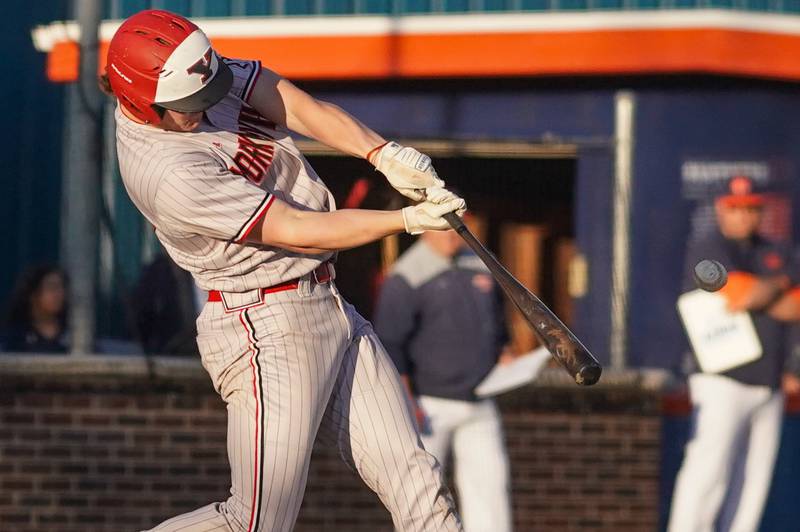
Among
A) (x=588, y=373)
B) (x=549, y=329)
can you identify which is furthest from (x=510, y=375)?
(x=588, y=373)

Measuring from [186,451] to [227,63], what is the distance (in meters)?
3.33

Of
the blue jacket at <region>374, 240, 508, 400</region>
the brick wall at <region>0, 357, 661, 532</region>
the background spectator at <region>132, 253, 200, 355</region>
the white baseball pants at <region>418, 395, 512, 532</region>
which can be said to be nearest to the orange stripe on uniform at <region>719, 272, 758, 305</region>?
the brick wall at <region>0, 357, 661, 532</region>

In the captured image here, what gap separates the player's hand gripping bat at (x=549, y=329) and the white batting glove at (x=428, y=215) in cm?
2

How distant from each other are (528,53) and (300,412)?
14.3 ft

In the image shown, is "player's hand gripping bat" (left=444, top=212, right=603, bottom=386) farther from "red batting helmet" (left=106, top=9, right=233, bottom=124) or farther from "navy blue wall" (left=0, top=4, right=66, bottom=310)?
"navy blue wall" (left=0, top=4, right=66, bottom=310)

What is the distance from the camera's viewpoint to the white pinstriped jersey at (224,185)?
4164 millimetres

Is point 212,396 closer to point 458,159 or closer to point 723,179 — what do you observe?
point 458,159

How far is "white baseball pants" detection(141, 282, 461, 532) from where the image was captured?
4.39m

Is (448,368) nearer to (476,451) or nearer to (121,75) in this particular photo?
(476,451)

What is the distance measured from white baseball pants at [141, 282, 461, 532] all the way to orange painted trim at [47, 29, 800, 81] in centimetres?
397

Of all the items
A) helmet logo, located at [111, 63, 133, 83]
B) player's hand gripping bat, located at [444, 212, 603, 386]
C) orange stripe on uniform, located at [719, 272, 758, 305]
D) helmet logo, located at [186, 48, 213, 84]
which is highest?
helmet logo, located at [186, 48, 213, 84]

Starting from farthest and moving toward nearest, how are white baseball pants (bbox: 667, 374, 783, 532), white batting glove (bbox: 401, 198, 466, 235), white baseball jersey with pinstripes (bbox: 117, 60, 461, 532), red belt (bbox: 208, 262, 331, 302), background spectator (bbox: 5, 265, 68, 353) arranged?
1. background spectator (bbox: 5, 265, 68, 353)
2. white baseball pants (bbox: 667, 374, 783, 532)
3. red belt (bbox: 208, 262, 331, 302)
4. white baseball jersey with pinstripes (bbox: 117, 60, 461, 532)
5. white batting glove (bbox: 401, 198, 466, 235)

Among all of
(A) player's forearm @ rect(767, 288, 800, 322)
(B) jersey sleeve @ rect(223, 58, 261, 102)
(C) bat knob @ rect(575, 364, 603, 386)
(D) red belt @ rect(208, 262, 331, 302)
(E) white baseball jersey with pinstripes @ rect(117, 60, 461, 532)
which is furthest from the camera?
(A) player's forearm @ rect(767, 288, 800, 322)

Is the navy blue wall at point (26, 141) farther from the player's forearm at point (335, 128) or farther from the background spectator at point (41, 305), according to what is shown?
the player's forearm at point (335, 128)
